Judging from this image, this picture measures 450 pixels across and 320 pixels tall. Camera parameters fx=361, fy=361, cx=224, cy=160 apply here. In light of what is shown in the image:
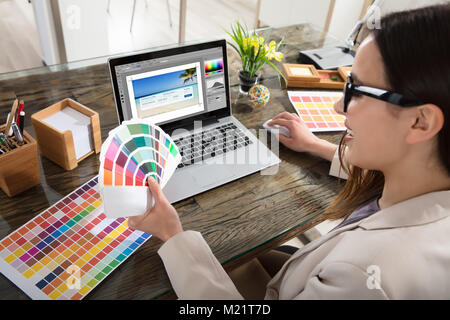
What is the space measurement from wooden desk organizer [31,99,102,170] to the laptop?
104mm

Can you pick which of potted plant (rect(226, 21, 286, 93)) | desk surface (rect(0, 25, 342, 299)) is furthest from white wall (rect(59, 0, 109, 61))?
potted plant (rect(226, 21, 286, 93))

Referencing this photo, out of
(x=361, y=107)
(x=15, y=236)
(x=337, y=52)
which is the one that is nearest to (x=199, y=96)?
(x=361, y=107)

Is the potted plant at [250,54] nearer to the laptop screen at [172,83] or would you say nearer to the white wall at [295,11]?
the laptop screen at [172,83]

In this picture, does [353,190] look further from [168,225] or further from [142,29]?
[142,29]

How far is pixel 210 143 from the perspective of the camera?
4.09 ft

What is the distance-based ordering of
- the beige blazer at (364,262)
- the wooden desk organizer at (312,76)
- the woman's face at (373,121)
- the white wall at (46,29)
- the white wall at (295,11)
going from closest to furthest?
1. the beige blazer at (364,262)
2. the woman's face at (373,121)
3. the wooden desk organizer at (312,76)
4. the white wall at (46,29)
5. the white wall at (295,11)

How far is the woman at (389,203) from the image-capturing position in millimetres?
688

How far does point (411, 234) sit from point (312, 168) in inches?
21.2

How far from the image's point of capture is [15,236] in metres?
0.89

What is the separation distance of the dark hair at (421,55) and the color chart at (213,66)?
587mm

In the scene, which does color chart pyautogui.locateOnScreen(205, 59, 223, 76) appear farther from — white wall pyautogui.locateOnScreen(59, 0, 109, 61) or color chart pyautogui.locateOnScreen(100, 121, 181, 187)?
white wall pyautogui.locateOnScreen(59, 0, 109, 61)

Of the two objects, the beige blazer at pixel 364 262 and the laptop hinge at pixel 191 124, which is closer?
the beige blazer at pixel 364 262

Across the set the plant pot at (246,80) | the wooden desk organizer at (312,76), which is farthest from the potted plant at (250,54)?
the wooden desk organizer at (312,76)

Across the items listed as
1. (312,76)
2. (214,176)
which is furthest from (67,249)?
(312,76)
